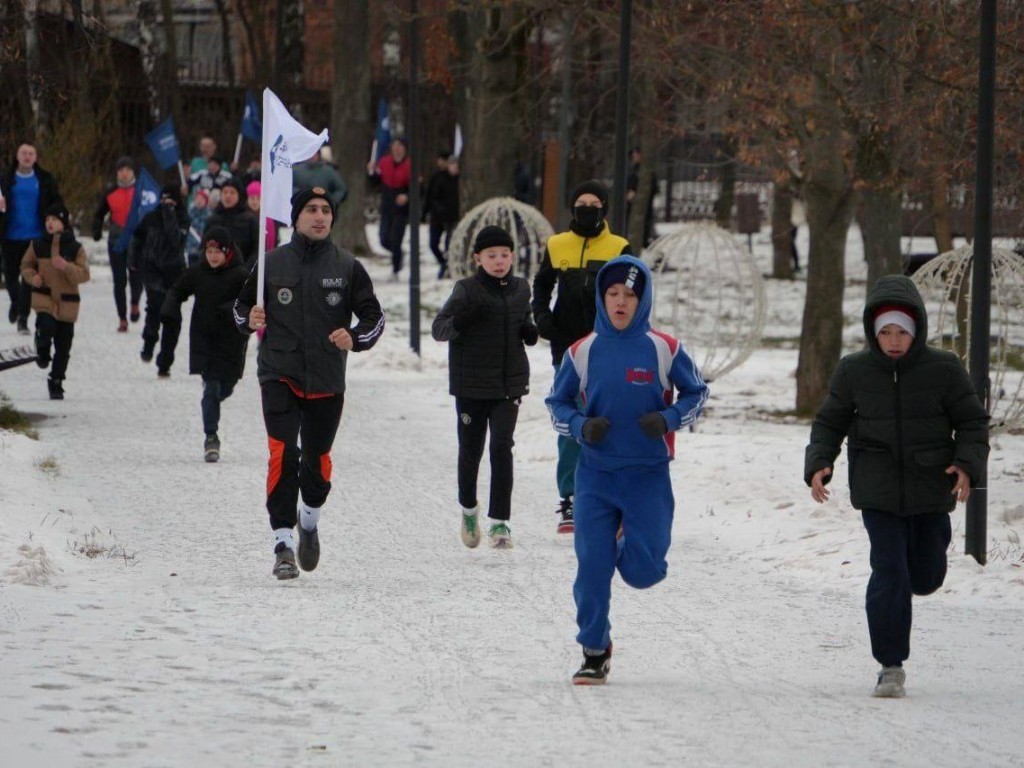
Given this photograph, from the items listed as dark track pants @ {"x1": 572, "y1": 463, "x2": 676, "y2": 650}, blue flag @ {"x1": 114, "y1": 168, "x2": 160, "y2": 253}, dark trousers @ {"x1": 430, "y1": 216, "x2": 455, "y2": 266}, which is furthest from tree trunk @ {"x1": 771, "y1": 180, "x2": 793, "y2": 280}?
dark track pants @ {"x1": 572, "y1": 463, "x2": 676, "y2": 650}

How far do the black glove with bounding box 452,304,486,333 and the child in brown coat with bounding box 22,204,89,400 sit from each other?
690cm

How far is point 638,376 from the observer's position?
715 cm

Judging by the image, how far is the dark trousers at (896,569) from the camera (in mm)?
6910

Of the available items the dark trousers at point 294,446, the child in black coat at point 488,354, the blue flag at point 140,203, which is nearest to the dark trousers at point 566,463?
the child in black coat at point 488,354

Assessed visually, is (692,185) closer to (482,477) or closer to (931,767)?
(482,477)

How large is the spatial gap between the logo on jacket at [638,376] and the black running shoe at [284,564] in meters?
2.70

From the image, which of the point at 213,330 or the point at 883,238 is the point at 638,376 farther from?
the point at 883,238

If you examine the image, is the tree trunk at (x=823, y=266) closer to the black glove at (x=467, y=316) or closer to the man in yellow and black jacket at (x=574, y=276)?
the man in yellow and black jacket at (x=574, y=276)

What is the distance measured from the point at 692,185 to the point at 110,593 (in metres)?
39.3

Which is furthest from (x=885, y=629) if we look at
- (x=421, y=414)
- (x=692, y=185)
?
(x=692, y=185)

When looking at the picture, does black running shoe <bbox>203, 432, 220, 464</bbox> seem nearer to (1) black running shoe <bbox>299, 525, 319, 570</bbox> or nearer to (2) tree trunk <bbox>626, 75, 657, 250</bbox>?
(1) black running shoe <bbox>299, 525, 319, 570</bbox>

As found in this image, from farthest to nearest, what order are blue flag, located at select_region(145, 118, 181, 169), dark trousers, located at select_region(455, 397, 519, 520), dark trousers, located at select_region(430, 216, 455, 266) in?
dark trousers, located at select_region(430, 216, 455, 266) < blue flag, located at select_region(145, 118, 181, 169) < dark trousers, located at select_region(455, 397, 519, 520)

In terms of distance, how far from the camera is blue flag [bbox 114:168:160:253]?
2019 centimetres

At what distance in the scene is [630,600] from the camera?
29.3 feet
